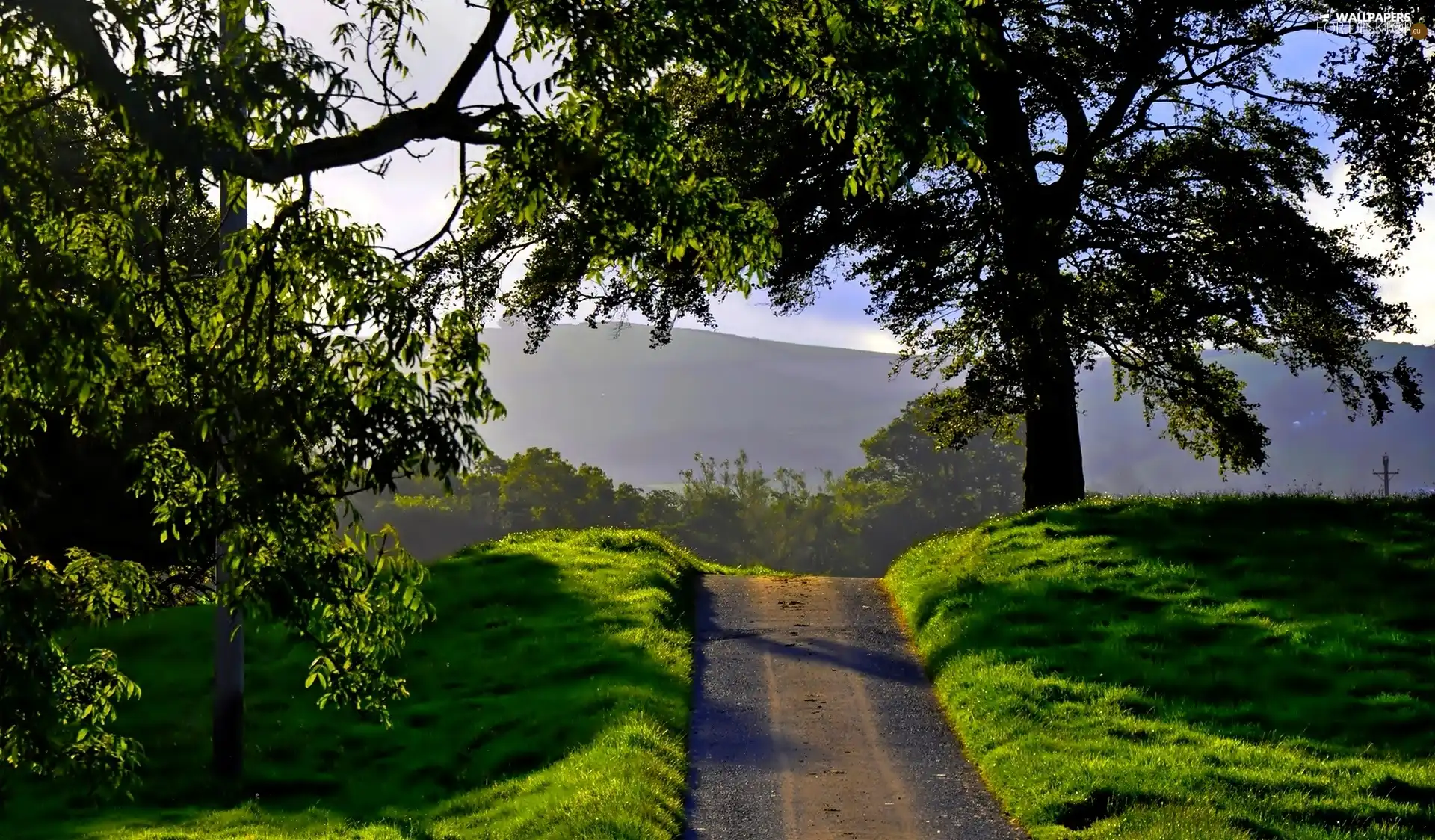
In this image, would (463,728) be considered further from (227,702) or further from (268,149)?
(268,149)

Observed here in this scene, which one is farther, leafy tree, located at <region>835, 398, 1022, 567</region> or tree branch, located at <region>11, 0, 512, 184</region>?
leafy tree, located at <region>835, 398, 1022, 567</region>

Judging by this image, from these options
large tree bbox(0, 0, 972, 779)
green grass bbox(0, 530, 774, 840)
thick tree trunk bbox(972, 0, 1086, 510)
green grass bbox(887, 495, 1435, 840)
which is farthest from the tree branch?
thick tree trunk bbox(972, 0, 1086, 510)

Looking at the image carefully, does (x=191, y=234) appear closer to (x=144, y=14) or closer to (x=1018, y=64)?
(x=1018, y=64)

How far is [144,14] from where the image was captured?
8148 millimetres

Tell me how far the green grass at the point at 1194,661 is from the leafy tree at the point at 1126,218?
3.43m

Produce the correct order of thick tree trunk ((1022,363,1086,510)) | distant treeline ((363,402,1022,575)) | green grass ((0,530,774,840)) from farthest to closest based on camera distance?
1. distant treeline ((363,402,1022,575))
2. thick tree trunk ((1022,363,1086,510))
3. green grass ((0,530,774,840))

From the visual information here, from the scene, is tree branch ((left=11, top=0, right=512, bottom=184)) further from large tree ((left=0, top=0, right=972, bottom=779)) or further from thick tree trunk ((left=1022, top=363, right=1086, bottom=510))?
thick tree trunk ((left=1022, top=363, right=1086, bottom=510))

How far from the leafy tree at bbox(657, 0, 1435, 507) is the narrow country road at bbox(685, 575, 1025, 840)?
706 cm

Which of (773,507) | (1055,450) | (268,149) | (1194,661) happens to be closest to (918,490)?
(773,507)

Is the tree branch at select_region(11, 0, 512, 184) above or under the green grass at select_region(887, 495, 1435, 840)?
above

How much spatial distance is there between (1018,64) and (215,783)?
68.2 feet

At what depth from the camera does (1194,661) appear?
58.8ft

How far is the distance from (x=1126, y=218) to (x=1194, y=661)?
11926mm

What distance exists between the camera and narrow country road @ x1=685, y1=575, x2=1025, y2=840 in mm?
12617
